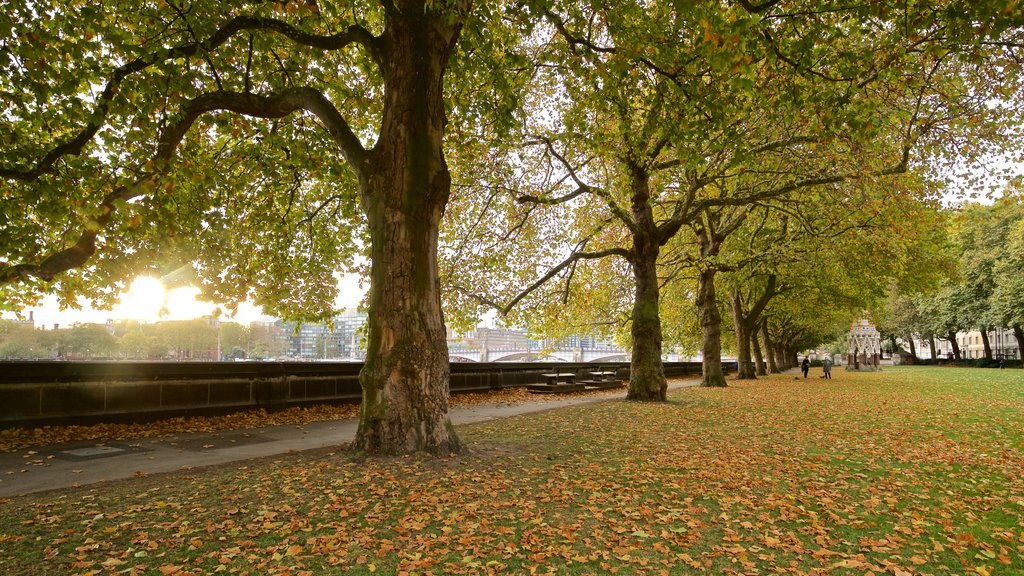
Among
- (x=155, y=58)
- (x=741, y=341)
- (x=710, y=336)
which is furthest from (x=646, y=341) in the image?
(x=741, y=341)

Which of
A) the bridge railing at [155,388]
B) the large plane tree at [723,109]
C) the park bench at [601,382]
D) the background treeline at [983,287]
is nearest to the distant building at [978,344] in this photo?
the background treeline at [983,287]

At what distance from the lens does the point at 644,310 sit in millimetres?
15289

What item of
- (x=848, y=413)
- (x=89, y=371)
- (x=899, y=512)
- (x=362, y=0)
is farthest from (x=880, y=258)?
(x=89, y=371)

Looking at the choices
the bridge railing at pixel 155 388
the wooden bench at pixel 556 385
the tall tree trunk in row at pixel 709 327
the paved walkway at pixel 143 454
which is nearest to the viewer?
the paved walkway at pixel 143 454

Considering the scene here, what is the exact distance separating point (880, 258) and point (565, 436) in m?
18.7

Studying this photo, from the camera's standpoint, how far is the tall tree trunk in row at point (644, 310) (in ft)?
49.8

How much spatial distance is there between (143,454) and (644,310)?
39.4 ft

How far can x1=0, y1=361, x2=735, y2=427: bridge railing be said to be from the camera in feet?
27.6

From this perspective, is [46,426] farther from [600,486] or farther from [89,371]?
[600,486]

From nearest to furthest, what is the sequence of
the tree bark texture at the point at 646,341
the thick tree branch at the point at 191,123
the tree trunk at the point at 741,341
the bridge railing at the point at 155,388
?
the thick tree branch at the point at 191,123
the bridge railing at the point at 155,388
the tree bark texture at the point at 646,341
the tree trunk at the point at 741,341

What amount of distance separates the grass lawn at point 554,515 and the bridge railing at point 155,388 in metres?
4.48

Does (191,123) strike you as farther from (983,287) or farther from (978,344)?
(978,344)

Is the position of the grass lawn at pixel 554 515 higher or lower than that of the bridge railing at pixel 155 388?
lower

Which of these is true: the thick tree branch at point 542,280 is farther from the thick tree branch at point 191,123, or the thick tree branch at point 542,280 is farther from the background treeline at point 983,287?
the background treeline at point 983,287
